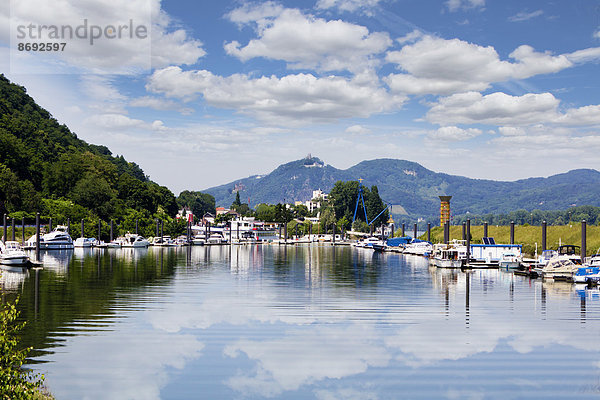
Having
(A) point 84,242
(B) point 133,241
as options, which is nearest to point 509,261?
(A) point 84,242

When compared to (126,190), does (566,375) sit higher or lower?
lower

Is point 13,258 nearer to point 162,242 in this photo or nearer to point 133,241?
point 133,241

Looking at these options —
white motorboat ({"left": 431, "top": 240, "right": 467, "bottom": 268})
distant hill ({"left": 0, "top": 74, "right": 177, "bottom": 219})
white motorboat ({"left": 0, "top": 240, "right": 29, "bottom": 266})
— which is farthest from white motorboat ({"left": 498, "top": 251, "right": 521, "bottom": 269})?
distant hill ({"left": 0, "top": 74, "right": 177, "bottom": 219})

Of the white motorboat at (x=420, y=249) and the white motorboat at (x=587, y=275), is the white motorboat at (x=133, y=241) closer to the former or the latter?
the white motorboat at (x=420, y=249)

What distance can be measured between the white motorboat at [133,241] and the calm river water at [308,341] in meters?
83.9

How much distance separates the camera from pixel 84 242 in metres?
128

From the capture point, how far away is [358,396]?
65.3ft

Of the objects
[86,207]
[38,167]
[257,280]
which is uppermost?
[38,167]

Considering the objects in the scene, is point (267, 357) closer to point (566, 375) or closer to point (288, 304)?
point (566, 375)

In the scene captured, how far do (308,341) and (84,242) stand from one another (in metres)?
112

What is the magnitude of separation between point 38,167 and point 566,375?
162 meters

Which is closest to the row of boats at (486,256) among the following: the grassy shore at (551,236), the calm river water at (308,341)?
the grassy shore at (551,236)

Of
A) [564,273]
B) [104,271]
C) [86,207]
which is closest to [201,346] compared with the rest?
[104,271]

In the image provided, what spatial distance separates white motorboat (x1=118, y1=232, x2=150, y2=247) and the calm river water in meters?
83.9
